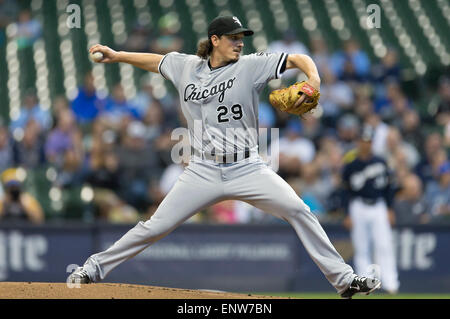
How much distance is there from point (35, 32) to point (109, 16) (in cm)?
187

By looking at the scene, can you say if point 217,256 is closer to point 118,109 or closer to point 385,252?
point 385,252

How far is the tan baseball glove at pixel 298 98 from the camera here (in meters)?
5.69

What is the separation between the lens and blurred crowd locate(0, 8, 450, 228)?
38.8ft

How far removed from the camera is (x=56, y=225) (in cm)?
1117

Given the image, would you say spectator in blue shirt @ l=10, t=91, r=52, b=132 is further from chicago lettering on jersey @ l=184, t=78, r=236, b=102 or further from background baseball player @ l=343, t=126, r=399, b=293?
chicago lettering on jersey @ l=184, t=78, r=236, b=102

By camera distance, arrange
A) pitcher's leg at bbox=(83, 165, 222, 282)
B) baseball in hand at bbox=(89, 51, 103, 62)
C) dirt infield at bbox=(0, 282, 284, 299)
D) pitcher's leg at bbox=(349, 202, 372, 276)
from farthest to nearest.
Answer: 1. pitcher's leg at bbox=(349, 202, 372, 276)
2. baseball in hand at bbox=(89, 51, 103, 62)
3. pitcher's leg at bbox=(83, 165, 222, 282)
4. dirt infield at bbox=(0, 282, 284, 299)

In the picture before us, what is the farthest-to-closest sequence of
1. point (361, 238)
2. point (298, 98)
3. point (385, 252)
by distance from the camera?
point (361, 238), point (385, 252), point (298, 98)

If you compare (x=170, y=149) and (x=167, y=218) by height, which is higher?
(x=170, y=149)

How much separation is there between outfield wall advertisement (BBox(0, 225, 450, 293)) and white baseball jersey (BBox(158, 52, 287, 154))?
17.3 ft

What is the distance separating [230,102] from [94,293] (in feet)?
5.40

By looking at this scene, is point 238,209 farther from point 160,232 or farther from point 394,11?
point 394,11

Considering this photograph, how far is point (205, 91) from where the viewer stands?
235 inches

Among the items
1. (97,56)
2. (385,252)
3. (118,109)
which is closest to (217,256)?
(385,252)

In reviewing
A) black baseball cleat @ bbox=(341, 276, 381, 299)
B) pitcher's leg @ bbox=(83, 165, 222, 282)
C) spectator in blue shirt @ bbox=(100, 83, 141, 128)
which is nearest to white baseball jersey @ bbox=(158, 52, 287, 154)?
pitcher's leg @ bbox=(83, 165, 222, 282)
